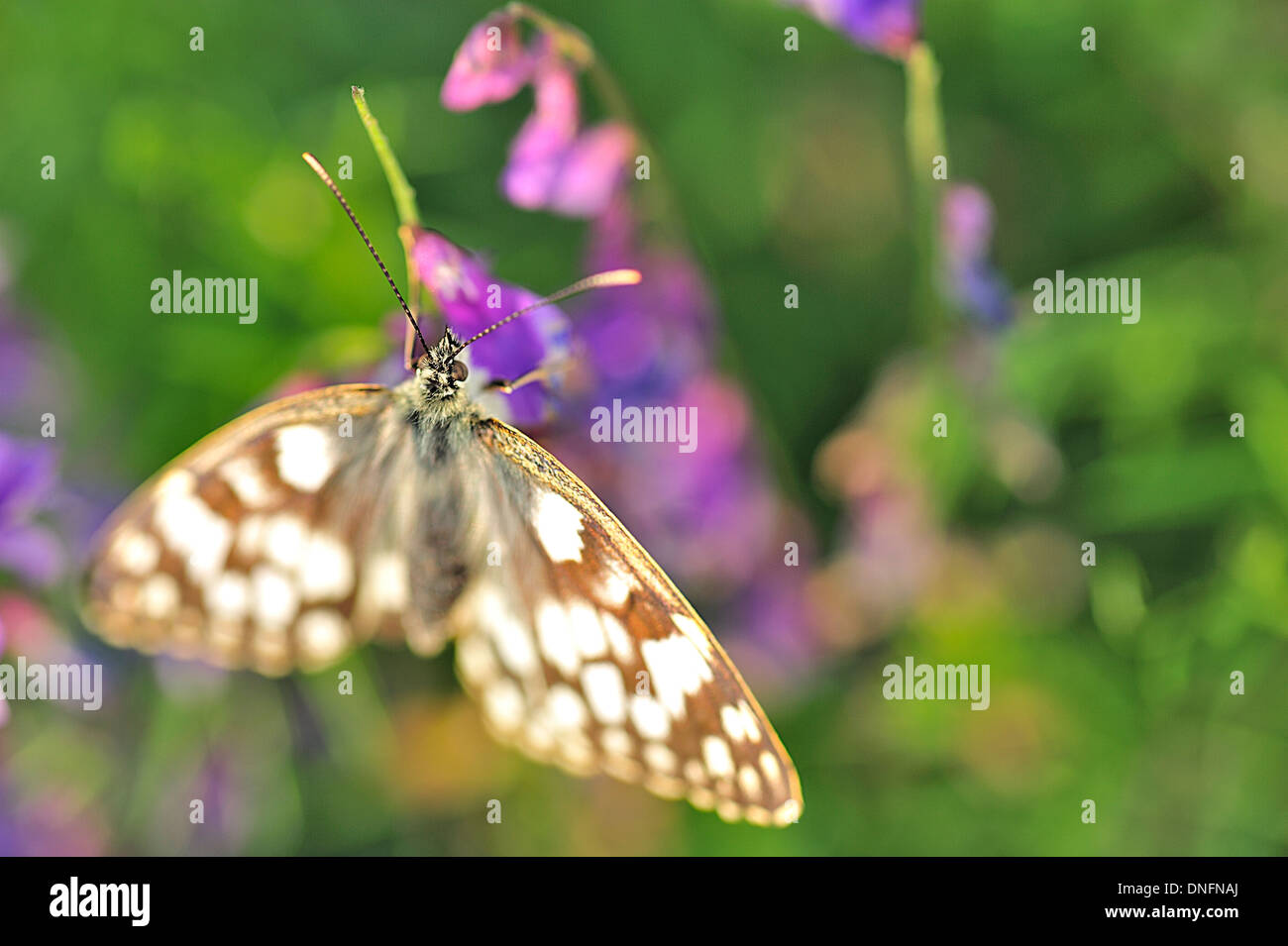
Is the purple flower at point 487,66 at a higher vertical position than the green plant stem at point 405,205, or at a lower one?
higher

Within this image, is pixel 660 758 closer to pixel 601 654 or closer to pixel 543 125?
pixel 601 654

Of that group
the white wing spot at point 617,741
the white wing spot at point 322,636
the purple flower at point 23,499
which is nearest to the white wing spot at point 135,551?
the purple flower at point 23,499

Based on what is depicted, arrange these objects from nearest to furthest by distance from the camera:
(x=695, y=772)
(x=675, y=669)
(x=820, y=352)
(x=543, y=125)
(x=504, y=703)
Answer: (x=675, y=669) < (x=695, y=772) < (x=543, y=125) < (x=504, y=703) < (x=820, y=352)

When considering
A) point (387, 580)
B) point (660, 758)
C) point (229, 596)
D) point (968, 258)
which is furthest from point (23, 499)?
point (968, 258)

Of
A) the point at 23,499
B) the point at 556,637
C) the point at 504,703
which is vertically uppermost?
the point at 23,499

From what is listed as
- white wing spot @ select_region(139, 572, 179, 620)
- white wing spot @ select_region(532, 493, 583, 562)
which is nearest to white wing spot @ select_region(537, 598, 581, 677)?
white wing spot @ select_region(532, 493, 583, 562)

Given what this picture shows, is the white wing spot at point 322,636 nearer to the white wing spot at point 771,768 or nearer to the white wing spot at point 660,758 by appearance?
the white wing spot at point 660,758

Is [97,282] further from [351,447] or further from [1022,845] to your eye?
[1022,845]
